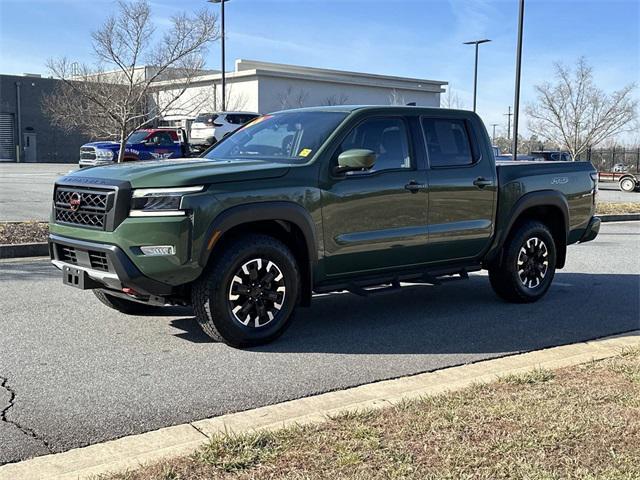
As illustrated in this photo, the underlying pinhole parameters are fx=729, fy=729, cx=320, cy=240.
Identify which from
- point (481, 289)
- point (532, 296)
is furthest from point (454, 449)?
point (481, 289)

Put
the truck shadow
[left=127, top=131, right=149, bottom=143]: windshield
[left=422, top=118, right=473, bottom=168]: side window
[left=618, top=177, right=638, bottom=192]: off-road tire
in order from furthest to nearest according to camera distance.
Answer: [left=618, top=177, right=638, bottom=192]: off-road tire → [left=127, top=131, right=149, bottom=143]: windshield → [left=422, top=118, right=473, bottom=168]: side window → the truck shadow

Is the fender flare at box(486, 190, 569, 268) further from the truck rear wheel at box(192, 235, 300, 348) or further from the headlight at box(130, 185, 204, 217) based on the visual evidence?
the headlight at box(130, 185, 204, 217)

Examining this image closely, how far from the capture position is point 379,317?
23.1 feet

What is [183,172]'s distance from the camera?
5516mm

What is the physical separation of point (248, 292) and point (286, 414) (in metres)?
1.56

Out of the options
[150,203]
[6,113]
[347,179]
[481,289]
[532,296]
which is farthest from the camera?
[6,113]

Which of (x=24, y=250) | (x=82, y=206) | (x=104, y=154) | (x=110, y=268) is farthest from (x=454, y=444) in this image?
(x=104, y=154)

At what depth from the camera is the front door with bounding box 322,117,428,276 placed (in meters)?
6.08

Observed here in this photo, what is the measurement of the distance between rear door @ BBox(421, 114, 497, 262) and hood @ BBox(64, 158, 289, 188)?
5.52 feet

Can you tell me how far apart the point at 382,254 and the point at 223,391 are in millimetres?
2205

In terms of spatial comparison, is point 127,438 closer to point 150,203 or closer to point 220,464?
point 220,464

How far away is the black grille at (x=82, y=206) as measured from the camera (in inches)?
217

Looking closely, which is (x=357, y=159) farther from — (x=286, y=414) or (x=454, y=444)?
(x=454, y=444)

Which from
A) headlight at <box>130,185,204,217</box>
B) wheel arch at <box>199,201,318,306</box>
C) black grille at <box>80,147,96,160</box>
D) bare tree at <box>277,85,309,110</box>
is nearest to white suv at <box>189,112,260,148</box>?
black grille at <box>80,147,96,160</box>
